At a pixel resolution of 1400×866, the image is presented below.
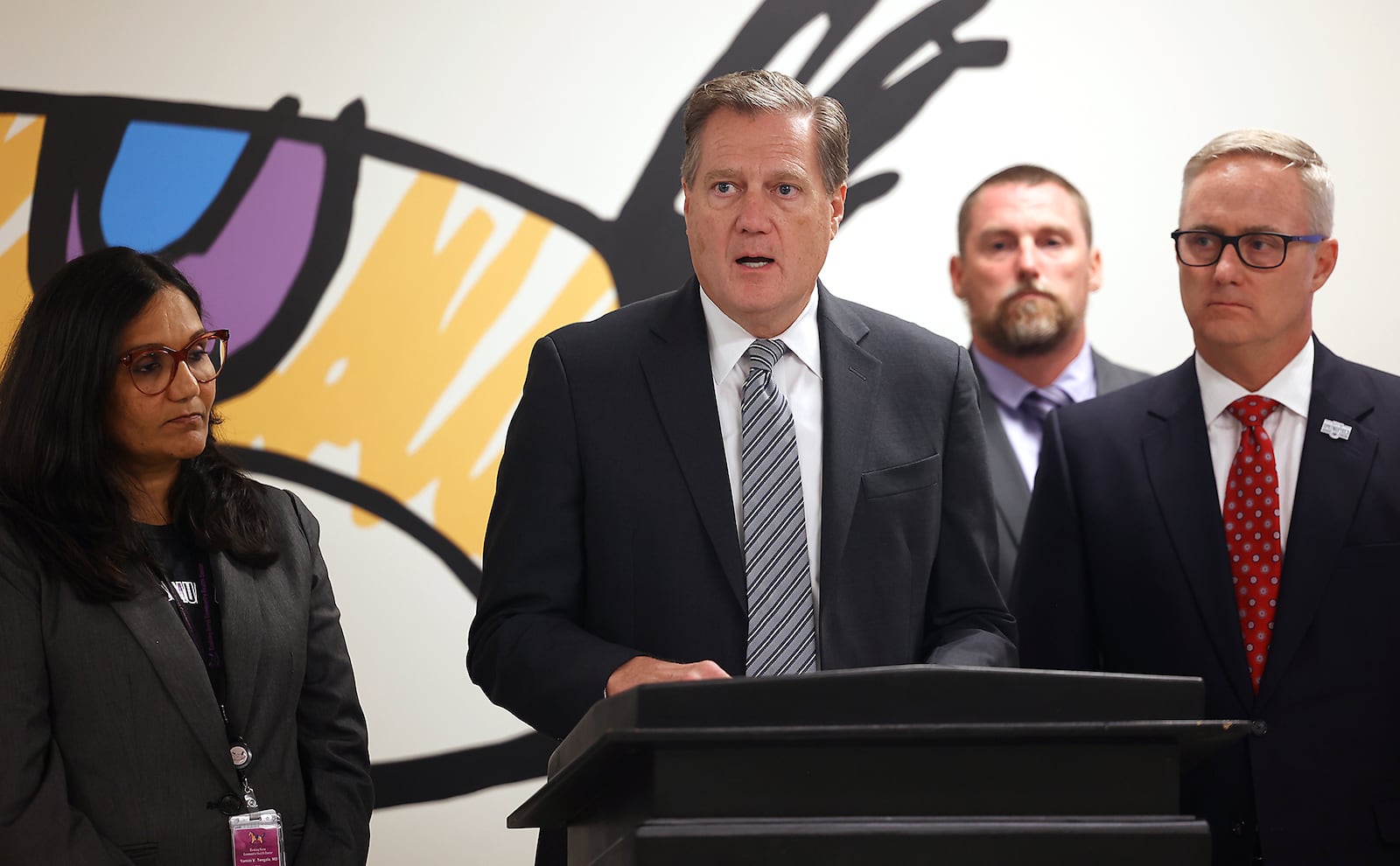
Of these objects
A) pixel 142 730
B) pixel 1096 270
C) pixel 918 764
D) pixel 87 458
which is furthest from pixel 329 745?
pixel 1096 270

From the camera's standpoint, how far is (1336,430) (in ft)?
7.80

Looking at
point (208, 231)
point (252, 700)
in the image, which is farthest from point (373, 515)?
point (252, 700)

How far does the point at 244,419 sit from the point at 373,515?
1.38 ft

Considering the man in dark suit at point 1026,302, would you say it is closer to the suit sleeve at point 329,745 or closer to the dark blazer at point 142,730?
the suit sleeve at point 329,745

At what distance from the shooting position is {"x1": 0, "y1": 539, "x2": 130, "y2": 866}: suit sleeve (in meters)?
2.22

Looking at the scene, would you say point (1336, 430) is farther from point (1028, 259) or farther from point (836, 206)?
point (1028, 259)

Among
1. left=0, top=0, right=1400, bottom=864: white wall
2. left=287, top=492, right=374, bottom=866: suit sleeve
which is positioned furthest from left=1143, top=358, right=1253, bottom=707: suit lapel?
left=287, top=492, right=374, bottom=866: suit sleeve

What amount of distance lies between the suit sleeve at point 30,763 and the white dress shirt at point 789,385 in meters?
1.21

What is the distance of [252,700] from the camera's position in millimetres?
2477

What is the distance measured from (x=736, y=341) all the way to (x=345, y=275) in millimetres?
1886

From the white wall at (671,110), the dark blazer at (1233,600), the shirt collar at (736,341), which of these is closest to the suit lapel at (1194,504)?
the dark blazer at (1233,600)

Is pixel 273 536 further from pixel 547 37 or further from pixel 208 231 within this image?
pixel 547 37

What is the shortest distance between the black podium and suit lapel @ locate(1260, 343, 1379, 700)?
4.03 ft

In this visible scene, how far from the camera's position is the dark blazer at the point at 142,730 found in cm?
226
